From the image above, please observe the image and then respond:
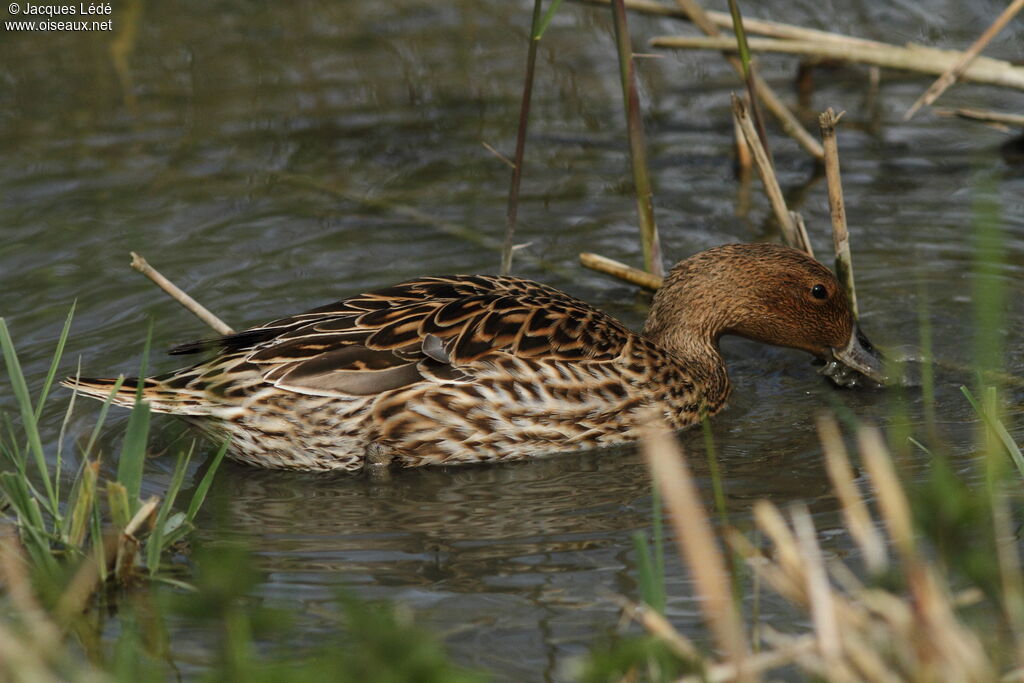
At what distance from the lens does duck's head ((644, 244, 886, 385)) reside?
7055 millimetres

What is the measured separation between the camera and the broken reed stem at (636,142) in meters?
6.83

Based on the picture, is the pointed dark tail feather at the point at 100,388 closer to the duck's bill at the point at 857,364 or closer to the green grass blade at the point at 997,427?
the green grass blade at the point at 997,427

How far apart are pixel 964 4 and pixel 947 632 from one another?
9280 millimetres

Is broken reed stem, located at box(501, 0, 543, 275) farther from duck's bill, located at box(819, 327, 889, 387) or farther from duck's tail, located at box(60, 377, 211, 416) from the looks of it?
duck's tail, located at box(60, 377, 211, 416)

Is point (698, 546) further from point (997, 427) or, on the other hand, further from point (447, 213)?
point (447, 213)

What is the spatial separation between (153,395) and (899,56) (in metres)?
4.80

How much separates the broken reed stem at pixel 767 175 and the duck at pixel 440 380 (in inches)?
17.8

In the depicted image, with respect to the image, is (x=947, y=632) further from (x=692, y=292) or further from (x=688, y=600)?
(x=692, y=292)

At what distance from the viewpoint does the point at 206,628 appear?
14.9 feet

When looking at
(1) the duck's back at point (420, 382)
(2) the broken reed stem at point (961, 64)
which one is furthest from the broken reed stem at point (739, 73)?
(1) the duck's back at point (420, 382)

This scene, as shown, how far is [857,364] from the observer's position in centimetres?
707

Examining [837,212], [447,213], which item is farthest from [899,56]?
[447,213]

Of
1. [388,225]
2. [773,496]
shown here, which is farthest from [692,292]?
[388,225]

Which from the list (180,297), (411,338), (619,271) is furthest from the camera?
(619,271)
